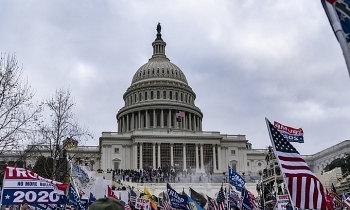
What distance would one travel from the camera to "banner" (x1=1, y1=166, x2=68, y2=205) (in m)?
12.6

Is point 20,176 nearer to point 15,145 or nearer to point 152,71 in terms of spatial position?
point 15,145

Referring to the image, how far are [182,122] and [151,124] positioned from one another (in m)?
6.18

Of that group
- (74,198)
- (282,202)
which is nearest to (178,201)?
(74,198)

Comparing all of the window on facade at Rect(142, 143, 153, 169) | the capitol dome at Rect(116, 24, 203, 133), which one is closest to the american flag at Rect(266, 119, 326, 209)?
the window on facade at Rect(142, 143, 153, 169)

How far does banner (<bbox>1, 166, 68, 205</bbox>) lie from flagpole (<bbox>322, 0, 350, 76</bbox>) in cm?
985

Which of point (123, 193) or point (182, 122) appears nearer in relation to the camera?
point (123, 193)

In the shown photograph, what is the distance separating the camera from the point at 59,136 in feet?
102

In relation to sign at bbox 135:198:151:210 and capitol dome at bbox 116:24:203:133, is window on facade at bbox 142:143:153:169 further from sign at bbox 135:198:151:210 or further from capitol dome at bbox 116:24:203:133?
sign at bbox 135:198:151:210

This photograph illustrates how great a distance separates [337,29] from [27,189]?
33.4ft

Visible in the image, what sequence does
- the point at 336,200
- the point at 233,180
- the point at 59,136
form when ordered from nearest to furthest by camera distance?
the point at 233,180, the point at 336,200, the point at 59,136

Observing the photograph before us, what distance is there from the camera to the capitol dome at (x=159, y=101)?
314 ft

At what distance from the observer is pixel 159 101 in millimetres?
96938

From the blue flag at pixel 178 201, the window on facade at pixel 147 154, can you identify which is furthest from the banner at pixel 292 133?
the window on facade at pixel 147 154

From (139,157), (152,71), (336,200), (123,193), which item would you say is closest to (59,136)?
(123,193)
